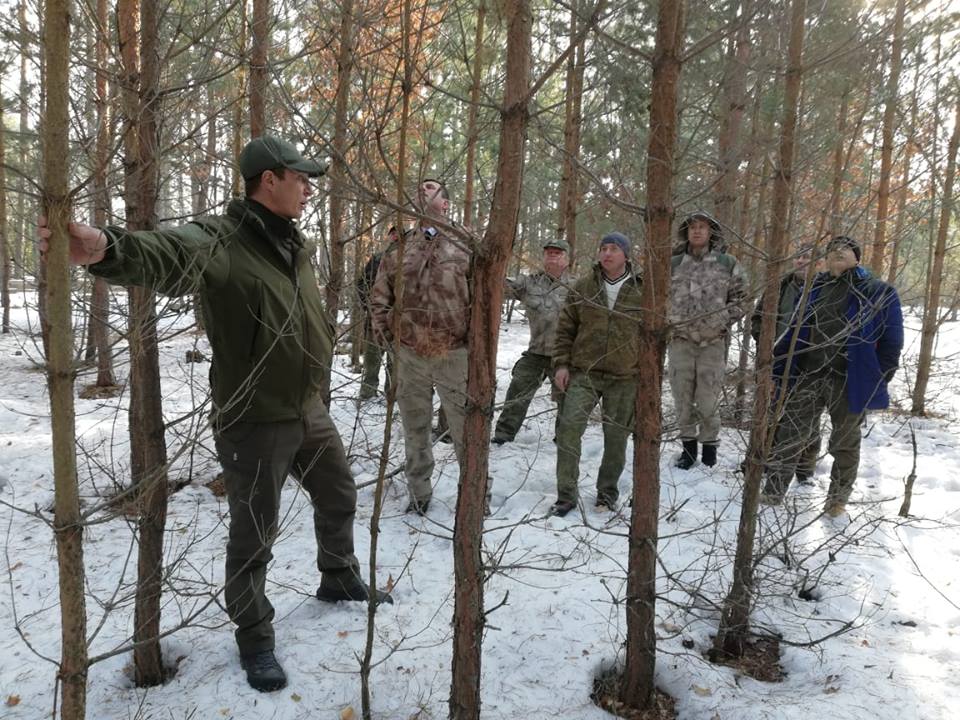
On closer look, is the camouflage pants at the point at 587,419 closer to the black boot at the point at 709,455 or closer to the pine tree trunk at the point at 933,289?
the black boot at the point at 709,455

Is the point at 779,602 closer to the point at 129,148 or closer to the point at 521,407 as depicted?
→ the point at 521,407

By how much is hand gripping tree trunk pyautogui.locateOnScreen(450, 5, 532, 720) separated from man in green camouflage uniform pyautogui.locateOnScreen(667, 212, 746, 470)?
332 centimetres

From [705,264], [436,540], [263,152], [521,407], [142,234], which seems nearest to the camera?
[142,234]

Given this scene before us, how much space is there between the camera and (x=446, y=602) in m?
3.40

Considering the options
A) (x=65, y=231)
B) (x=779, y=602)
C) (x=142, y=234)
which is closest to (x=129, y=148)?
(x=142, y=234)

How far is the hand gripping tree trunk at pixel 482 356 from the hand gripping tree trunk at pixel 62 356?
117cm

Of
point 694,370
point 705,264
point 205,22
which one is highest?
point 205,22

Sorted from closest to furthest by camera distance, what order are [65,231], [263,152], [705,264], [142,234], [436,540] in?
[65,231]
[142,234]
[263,152]
[436,540]
[705,264]

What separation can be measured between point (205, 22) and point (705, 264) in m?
4.14

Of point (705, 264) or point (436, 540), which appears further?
point (705, 264)

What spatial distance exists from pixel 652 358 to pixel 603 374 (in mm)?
2041

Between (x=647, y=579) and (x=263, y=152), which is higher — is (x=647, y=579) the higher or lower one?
the lower one

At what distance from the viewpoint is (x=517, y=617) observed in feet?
11.0

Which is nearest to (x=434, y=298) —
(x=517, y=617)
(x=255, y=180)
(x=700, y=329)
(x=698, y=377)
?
(x=255, y=180)
